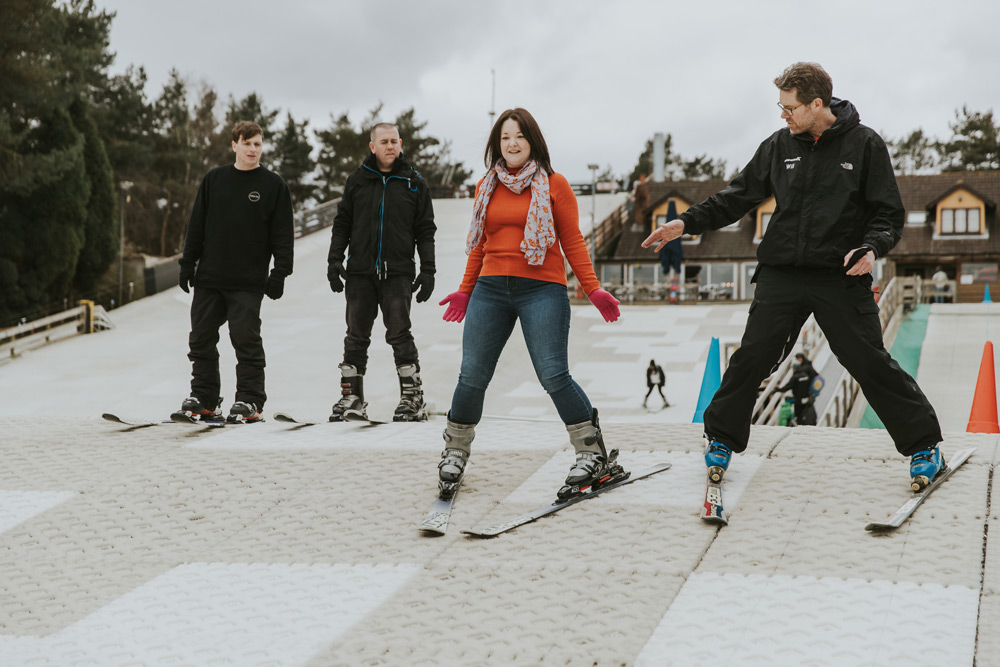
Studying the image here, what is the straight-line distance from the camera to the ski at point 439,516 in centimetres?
406

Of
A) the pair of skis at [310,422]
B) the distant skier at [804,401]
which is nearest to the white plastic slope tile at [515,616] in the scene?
the pair of skis at [310,422]

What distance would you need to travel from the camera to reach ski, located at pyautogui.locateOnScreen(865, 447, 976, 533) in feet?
12.4

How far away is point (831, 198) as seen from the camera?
4109 millimetres

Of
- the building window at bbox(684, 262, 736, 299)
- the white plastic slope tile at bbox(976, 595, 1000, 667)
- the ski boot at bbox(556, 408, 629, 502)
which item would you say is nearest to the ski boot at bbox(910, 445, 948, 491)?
the white plastic slope tile at bbox(976, 595, 1000, 667)

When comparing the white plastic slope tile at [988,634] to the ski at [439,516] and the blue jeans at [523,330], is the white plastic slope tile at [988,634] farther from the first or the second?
the ski at [439,516]

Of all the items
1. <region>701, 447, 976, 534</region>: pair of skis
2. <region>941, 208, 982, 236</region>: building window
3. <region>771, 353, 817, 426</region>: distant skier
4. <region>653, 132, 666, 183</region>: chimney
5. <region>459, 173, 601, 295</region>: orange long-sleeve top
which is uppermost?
<region>653, 132, 666, 183</region>: chimney

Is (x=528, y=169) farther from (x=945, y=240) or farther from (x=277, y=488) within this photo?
(x=945, y=240)

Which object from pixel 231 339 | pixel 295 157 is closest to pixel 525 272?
pixel 231 339

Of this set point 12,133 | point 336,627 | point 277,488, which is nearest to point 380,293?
point 277,488

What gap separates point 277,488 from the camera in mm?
4766

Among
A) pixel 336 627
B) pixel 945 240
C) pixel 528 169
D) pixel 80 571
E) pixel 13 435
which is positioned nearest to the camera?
pixel 336 627

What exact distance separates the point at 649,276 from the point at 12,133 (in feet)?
82.9

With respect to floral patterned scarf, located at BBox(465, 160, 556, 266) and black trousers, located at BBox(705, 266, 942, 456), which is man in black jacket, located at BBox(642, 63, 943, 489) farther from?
floral patterned scarf, located at BBox(465, 160, 556, 266)

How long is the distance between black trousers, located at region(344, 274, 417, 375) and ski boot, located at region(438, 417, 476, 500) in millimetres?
1947
